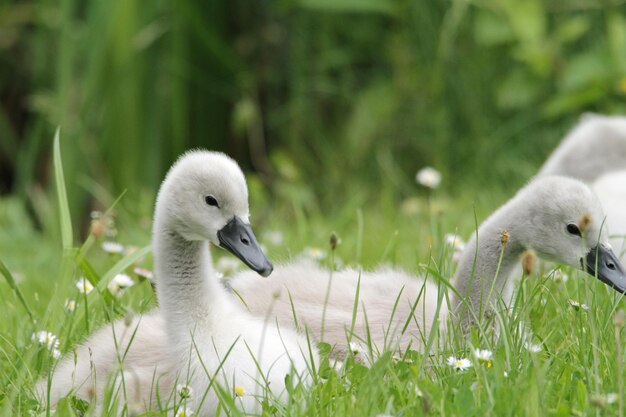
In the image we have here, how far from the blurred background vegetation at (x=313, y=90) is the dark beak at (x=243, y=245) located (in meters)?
3.38

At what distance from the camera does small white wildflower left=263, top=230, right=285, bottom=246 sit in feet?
16.4

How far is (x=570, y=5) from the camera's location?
22.4ft

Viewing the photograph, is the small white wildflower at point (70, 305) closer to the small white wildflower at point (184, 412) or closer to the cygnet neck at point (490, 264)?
the small white wildflower at point (184, 412)

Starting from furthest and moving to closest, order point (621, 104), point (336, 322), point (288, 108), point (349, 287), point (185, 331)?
point (288, 108) < point (621, 104) < point (349, 287) < point (336, 322) < point (185, 331)

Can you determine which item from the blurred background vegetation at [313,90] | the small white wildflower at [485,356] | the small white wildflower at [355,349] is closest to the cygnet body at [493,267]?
the small white wildflower at [355,349]

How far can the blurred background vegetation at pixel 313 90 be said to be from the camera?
22.1 ft

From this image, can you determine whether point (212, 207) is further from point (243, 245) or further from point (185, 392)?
point (185, 392)

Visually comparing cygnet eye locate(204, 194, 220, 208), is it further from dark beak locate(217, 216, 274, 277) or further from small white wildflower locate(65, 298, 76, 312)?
small white wildflower locate(65, 298, 76, 312)

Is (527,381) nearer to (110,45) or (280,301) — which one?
(280,301)

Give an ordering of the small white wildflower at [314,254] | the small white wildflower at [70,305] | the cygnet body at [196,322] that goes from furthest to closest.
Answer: the small white wildflower at [314,254], the small white wildflower at [70,305], the cygnet body at [196,322]

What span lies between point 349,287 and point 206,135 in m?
4.92

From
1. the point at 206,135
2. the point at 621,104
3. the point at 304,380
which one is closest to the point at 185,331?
the point at 304,380

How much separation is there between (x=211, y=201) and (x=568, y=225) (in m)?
1.06

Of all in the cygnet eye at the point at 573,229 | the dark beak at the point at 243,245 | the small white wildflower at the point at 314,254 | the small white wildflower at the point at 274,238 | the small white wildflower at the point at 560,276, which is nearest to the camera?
the dark beak at the point at 243,245
